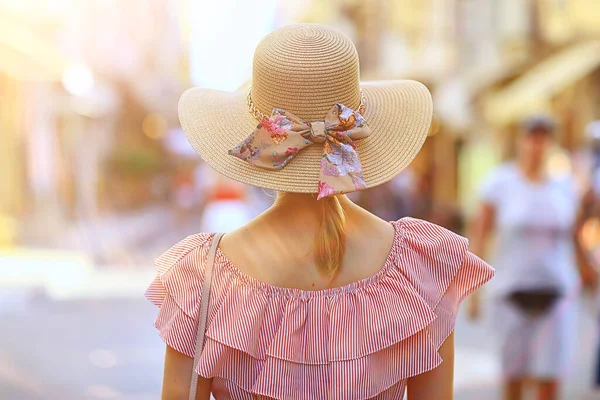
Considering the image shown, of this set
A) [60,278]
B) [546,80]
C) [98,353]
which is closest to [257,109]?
[98,353]

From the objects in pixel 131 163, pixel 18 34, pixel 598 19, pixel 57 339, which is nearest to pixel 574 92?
pixel 598 19

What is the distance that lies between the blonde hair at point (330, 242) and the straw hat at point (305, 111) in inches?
3.6

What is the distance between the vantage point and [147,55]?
37.4 meters

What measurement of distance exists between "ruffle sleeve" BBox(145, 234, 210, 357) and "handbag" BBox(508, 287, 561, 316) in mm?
3168

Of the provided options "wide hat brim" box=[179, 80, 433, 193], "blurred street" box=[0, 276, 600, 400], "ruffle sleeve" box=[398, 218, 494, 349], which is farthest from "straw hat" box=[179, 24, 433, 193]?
"blurred street" box=[0, 276, 600, 400]

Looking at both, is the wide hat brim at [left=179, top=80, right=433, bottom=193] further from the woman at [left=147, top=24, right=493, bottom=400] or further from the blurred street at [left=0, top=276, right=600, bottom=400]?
the blurred street at [left=0, top=276, right=600, bottom=400]

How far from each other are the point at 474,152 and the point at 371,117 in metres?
19.0

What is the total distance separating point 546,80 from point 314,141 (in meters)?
15.0

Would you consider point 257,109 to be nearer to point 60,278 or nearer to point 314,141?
point 314,141

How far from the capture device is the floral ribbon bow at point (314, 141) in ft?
6.36

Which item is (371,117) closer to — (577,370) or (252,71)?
(252,71)

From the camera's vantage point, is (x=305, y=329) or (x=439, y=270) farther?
(x=439, y=270)

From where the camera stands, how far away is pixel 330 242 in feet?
6.40

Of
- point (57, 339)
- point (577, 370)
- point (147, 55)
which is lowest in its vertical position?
point (147, 55)
